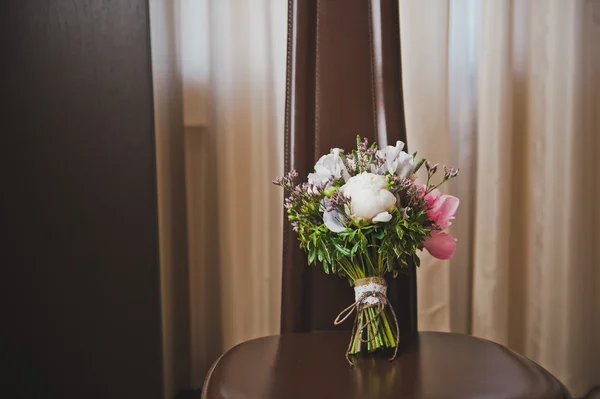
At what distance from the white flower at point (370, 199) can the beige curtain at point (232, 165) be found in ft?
2.32

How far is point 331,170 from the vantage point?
32.7 inches

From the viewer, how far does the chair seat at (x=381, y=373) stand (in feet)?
2.42

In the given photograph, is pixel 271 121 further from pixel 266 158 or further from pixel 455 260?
pixel 455 260

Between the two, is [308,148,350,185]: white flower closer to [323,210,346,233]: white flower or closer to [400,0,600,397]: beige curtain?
[323,210,346,233]: white flower

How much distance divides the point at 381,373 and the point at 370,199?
29 centimetres

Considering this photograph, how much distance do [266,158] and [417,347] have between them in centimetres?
74

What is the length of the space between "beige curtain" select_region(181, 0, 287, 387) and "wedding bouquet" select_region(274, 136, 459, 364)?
587 millimetres

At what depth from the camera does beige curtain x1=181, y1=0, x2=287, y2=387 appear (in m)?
1.43

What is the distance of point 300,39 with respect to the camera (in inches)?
42.2

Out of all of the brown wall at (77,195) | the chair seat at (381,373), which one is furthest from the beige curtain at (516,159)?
the brown wall at (77,195)

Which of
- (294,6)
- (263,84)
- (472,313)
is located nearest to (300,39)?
(294,6)

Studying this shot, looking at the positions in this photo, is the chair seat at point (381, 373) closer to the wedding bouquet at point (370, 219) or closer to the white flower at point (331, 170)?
the wedding bouquet at point (370, 219)

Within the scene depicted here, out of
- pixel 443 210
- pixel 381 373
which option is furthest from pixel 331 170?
pixel 381 373

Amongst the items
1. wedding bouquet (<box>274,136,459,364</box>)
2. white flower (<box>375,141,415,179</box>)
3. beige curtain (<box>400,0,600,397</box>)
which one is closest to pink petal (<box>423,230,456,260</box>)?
wedding bouquet (<box>274,136,459,364</box>)
